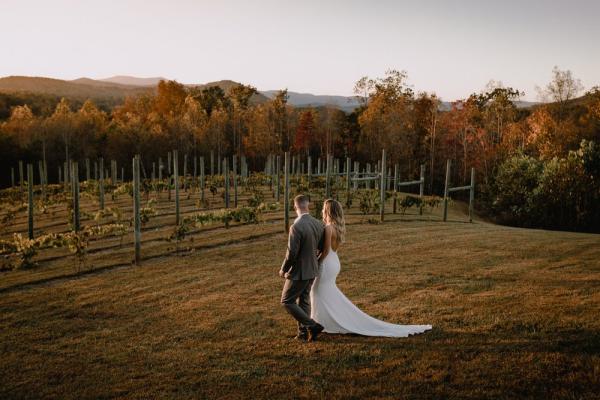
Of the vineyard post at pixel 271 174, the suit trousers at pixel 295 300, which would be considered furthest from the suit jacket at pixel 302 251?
the vineyard post at pixel 271 174

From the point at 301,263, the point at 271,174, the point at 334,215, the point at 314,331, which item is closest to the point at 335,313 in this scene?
the point at 314,331

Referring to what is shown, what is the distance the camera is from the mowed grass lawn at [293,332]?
17.4ft

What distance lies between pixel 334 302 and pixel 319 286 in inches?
12.7

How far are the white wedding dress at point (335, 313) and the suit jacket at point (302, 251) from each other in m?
0.27

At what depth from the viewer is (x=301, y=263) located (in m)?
6.45

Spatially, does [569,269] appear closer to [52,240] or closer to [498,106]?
[52,240]

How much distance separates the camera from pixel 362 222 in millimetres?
19531

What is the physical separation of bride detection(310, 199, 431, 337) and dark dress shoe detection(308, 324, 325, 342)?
8.6 inches

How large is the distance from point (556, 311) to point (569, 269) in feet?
12.5

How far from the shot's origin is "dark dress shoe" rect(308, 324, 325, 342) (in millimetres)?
6562

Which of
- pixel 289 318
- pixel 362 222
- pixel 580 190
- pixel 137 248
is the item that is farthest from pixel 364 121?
pixel 289 318

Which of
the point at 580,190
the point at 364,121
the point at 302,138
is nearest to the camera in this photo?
the point at 580,190

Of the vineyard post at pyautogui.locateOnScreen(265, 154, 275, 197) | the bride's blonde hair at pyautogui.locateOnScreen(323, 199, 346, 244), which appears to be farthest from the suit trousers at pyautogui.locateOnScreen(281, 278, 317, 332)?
the vineyard post at pyautogui.locateOnScreen(265, 154, 275, 197)

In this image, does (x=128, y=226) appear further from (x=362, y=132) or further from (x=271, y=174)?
(x=362, y=132)
